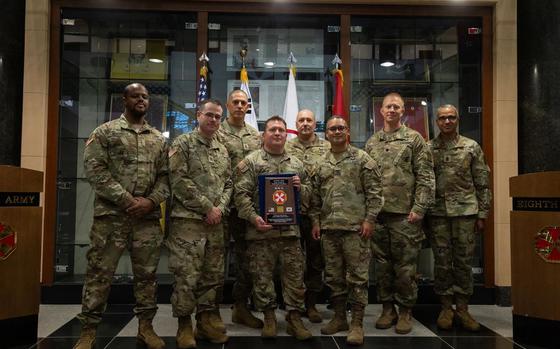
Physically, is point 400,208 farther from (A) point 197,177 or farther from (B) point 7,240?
(B) point 7,240

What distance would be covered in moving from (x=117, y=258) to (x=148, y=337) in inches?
25.9

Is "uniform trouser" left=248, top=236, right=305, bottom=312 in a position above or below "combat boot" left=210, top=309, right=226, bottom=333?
above

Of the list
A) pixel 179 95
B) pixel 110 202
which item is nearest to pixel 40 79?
pixel 179 95

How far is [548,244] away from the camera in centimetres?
368

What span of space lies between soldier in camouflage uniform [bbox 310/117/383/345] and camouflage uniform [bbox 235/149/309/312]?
29 cm

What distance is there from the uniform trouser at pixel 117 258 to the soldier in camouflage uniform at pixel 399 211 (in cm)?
203

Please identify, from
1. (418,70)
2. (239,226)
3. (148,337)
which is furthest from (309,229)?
(418,70)

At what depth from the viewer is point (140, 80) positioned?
5.77 meters

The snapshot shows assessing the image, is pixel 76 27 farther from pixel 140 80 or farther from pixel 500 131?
pixel 500 131

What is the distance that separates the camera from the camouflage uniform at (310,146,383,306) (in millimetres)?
3938

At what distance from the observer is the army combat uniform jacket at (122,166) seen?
3.49m

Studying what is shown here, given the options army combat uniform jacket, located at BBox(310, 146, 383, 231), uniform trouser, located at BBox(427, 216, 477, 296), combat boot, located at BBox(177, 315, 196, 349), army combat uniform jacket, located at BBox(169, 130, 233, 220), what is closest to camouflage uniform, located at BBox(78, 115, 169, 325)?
army combat uniform jacket, located at BBox(169, 130, 233, 220)

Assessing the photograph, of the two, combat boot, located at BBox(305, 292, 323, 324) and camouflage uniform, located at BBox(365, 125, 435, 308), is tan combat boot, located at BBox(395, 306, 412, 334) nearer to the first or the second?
camouflage uniform, located at BBox(365, 125, 435, 308)

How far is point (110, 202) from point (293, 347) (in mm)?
1763
